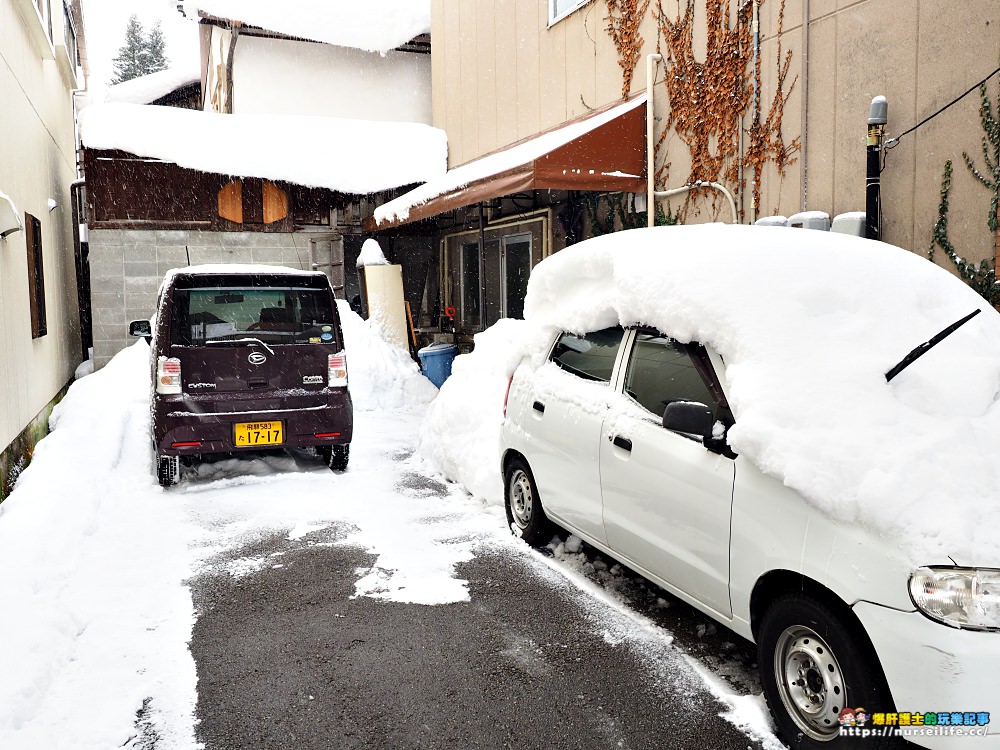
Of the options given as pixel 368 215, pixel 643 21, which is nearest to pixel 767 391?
pixel 643 21

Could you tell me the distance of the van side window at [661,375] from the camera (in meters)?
3.67

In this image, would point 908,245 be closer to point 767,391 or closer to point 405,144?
point 767,391

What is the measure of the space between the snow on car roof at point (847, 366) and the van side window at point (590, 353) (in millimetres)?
324

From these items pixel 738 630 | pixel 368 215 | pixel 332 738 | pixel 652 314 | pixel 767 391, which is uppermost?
pixel 368 215

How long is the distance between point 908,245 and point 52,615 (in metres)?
6.57

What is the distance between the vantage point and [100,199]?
584 inches

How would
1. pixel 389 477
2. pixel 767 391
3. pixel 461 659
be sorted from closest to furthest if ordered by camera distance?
pixel 767 391
pixel 461 659
pixel 389 477

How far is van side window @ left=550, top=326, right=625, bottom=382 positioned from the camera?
4.46 meters

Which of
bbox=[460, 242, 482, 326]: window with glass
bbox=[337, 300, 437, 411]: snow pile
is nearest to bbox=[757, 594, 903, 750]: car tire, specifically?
bbox=[337, 300, 437, 411]: snow pile

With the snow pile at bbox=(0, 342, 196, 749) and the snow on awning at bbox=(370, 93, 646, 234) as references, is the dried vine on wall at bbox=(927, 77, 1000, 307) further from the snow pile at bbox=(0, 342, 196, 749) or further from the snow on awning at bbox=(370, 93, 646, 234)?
the snow pile at bbox=(0, 342, 196, 749)

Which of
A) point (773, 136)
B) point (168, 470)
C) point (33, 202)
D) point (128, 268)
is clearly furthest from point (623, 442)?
point (128, 268)

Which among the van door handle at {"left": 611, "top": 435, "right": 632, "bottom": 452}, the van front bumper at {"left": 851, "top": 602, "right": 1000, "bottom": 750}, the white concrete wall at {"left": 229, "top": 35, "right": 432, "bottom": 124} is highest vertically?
the white concrete wall at {"left": 229, "top": 35, "right": 432, "bottom": 124}

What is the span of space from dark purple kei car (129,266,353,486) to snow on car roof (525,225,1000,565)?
361cm

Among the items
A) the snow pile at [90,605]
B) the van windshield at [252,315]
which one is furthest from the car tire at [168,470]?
the van windshield at [252,315]
